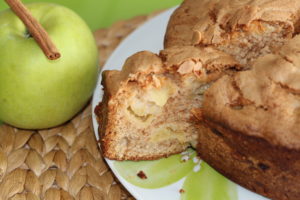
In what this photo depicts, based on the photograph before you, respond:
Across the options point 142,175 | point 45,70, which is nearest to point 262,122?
point 142,175

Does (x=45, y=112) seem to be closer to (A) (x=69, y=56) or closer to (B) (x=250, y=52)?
(A) (x=69, y=56)

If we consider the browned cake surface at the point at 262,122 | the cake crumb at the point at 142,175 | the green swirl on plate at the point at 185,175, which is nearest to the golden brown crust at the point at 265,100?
the browned cake surface at the point at 262,122

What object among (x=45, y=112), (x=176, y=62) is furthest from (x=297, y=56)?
(x=45, y=112)

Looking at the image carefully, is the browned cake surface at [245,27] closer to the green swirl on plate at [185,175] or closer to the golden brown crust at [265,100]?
the golden brown crust at [265,100]

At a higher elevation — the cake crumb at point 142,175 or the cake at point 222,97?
the cake at point 222,97

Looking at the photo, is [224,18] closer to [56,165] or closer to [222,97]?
[222,97]

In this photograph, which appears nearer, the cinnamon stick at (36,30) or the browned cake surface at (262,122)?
the browned cake surface at (262,122)
